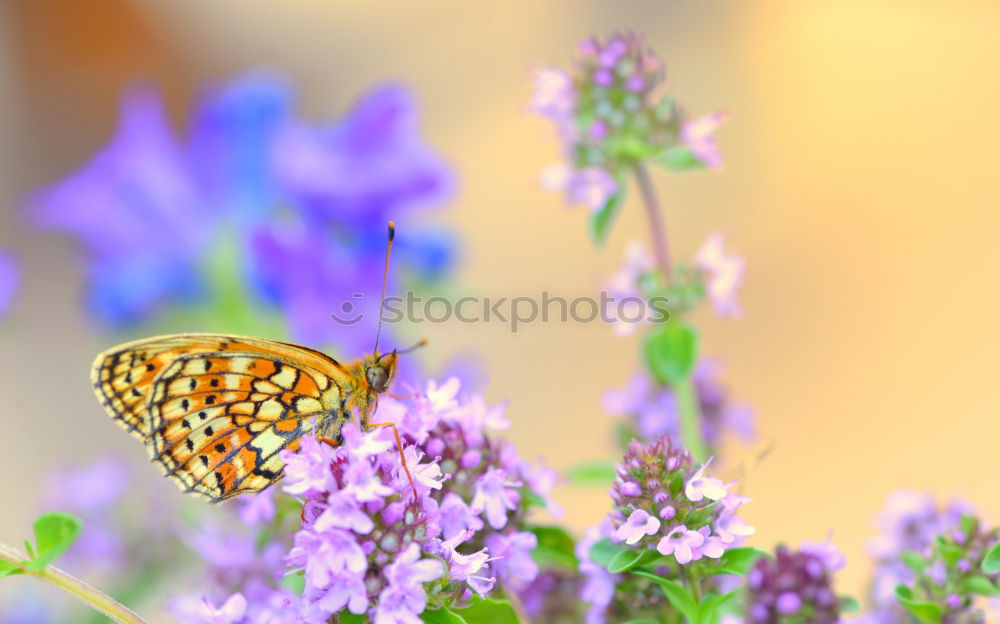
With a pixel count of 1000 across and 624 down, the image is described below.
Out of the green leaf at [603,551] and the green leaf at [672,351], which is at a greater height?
the green leaf at [672,351]

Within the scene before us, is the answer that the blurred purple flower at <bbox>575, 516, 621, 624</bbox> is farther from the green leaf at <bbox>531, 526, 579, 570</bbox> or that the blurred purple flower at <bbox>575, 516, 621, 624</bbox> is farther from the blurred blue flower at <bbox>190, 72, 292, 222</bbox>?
the blurred blue flower at <bbox>190, 72, 292, 222</bbox>

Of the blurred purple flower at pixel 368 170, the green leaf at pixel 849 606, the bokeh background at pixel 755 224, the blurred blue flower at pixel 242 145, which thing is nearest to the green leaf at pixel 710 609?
the green leaf at pixel 849 606

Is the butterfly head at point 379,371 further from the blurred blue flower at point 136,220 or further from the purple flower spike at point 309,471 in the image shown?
the blurred blue flower at point 136,220

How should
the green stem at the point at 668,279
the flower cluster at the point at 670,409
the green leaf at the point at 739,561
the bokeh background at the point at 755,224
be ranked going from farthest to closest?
the bokeh background at the point at 755,224 → the flower cluster at the point at 670,409 → the green stem at the point at 668,279 → the green leaf at the point at 739,561

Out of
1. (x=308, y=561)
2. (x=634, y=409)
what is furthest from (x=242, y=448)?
(x=634, y=409)

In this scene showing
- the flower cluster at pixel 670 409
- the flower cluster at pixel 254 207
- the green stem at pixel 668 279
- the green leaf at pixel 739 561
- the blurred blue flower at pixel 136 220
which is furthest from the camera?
the blurred blue flower at pixel 136 220

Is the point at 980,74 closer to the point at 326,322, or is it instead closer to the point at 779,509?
the point at 779,509

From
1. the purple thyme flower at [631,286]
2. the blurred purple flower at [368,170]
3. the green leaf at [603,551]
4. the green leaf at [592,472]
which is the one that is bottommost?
the green leaf at [603,551]
